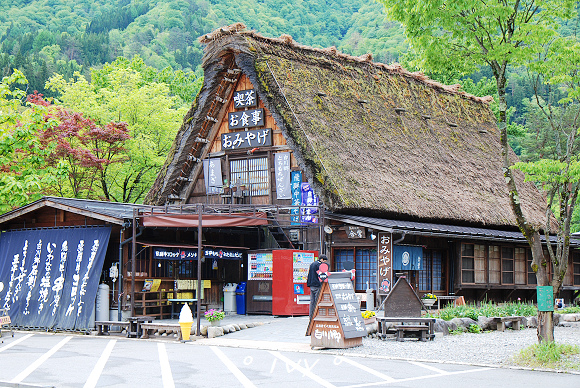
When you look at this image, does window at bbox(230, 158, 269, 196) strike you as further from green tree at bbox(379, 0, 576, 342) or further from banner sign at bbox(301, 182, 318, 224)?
green tree at bbox(379, 0, 576, 342)

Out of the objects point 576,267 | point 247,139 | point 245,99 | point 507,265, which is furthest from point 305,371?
point 576,267

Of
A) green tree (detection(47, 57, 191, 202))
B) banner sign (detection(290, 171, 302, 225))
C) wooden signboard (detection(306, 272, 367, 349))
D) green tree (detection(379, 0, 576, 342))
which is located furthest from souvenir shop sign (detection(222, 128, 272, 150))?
green tree (detection(379, 0, 576, 342))

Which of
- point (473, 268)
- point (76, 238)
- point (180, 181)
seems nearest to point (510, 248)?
point (473, 268)

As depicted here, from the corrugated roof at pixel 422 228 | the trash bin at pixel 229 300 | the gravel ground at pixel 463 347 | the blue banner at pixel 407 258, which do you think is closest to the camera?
the gravel ground at pixel 463 347

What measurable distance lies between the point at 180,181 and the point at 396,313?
11913 millimetres

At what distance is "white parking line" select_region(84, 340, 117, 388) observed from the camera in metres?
9.08

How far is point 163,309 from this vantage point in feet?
61.3

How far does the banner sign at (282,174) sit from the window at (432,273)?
5083 mm

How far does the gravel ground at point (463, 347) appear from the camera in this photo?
11609 mm

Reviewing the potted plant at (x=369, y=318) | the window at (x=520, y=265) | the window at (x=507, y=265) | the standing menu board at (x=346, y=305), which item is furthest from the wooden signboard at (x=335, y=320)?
the window at (x=520, y=265)

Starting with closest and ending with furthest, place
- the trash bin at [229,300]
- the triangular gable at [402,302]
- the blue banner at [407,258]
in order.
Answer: the triangular gable at [402,302] → the blue banner at [407,258] → the trash bin at [229,300]

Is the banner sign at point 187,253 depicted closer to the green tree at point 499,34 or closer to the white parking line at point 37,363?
the white parking line at point 37,363

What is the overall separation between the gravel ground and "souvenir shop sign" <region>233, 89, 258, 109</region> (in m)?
10.7

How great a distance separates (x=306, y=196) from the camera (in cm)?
2078
